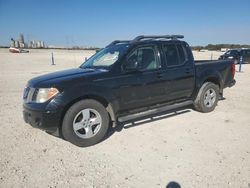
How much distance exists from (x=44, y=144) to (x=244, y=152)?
358 cm

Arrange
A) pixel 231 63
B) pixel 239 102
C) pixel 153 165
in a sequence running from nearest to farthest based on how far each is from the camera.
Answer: pixel 153 165, pixel 231 63, pixel 239 102

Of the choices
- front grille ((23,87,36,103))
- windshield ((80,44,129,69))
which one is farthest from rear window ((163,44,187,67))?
front grille ((23,87,36,103))

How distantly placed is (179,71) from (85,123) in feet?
8.56

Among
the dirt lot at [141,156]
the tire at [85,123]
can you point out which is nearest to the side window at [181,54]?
the dirt lot at [141,156]

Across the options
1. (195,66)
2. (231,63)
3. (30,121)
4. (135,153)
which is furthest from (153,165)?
(231,63)

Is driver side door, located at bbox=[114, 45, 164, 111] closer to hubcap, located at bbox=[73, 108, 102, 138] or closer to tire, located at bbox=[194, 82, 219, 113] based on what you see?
hubcap, located at bbox=[73, 108, 102, 138]

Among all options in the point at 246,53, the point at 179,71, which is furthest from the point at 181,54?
the point at 246,53

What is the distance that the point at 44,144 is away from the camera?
4688 mm

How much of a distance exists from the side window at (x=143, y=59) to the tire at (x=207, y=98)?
66.2 inches

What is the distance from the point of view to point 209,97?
666 cm

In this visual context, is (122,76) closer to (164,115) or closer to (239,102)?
(164,115)

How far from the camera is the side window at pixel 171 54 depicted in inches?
225

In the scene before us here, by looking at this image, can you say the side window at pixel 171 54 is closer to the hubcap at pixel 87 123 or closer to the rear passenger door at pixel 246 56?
the hubcap at pixel 87 123

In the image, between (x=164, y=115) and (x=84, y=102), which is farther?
(x=164, y=115)
